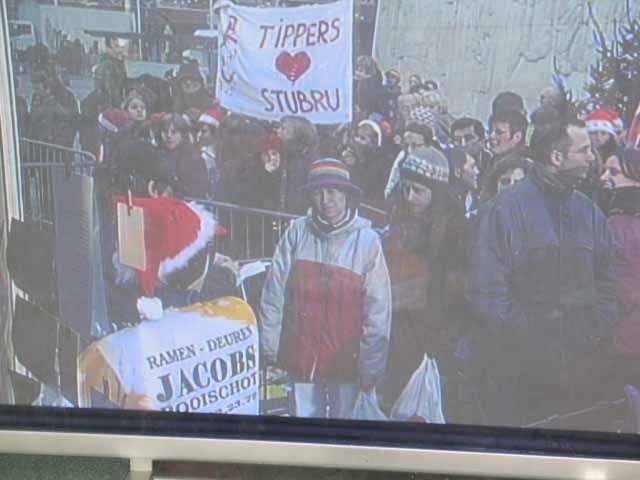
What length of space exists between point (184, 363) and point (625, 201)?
711mm

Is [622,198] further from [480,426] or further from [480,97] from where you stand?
[480,426]

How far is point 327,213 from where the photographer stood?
93 cm

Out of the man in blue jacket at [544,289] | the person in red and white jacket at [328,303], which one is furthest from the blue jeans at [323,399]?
the man in blue jacket at [544,289]

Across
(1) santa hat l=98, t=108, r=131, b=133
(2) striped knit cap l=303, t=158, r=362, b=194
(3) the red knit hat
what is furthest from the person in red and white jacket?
(1) santa hat l=98, t=108, r=131, b=133

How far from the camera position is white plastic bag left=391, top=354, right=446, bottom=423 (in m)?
0.96

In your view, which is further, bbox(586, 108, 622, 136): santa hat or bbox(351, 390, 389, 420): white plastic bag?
bbox(351, 390, 389, 420): white plastic bag

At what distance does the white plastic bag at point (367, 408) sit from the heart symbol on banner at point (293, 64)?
50 centimetres

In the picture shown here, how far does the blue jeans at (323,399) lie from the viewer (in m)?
0.97

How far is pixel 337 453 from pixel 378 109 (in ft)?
1.75

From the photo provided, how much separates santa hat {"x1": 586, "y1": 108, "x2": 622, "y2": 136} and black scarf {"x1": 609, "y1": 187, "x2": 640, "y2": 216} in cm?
9

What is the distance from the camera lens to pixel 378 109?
2.92 ft

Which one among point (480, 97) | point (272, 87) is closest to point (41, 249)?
point (272, 87)

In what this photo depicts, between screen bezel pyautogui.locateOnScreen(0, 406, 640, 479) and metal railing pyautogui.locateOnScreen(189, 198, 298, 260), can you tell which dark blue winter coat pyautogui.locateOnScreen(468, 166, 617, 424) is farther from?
metal railing pyautogui.locateOnScreen(189, 198, 298, 260)

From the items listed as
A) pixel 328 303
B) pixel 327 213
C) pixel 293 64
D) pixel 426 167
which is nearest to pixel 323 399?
pixel 328 303
